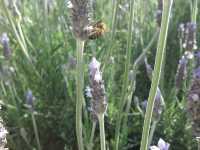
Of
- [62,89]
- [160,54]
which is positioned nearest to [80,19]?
[160,54]

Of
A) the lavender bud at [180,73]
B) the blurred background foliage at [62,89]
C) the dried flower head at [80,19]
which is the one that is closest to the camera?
the dried flower head at [80,19]

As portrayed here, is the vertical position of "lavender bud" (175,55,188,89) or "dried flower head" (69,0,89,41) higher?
"dried flower head" (69,0,89,41)

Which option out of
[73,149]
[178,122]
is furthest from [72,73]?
[178,122]

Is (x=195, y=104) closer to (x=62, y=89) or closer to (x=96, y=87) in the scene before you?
(x=96, y=87)

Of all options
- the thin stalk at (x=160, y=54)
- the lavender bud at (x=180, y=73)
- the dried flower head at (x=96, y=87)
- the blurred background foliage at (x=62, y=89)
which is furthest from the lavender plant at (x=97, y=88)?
the lavender bud at (x=180, y=73)

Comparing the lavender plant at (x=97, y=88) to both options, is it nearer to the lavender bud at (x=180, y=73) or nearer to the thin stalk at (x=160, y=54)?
the thin stalk at (x=160, y=54)

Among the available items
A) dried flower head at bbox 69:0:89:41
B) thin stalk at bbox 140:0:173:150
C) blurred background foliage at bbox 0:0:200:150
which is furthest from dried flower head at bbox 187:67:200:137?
blurred background foliage at bbox 0:0:200:150

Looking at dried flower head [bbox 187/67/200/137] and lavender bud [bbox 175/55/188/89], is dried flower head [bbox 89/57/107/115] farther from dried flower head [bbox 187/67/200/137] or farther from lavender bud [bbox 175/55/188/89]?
lavender bud [bbox 175/55/188/89]
